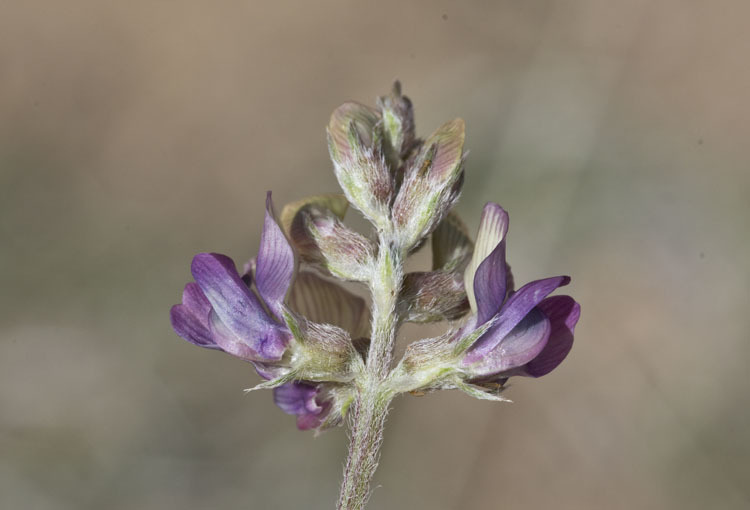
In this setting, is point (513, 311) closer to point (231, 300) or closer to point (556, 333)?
point (556, 333)

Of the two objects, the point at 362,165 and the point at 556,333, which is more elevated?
the point at 362,165

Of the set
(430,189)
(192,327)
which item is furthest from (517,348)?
(192,327)

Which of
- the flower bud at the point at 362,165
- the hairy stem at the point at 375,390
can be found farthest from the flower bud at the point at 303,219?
the hairy stem at the point at 375,390

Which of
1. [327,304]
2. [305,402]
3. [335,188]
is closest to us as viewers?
[305,402]

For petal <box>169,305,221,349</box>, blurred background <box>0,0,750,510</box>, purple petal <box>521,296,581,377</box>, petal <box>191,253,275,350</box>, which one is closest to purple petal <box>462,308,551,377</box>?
purple petal <box>521,296,581,377</box>

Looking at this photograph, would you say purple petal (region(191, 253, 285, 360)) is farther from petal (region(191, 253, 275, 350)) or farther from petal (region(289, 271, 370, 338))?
petal (region(289, 271, 370, 338))

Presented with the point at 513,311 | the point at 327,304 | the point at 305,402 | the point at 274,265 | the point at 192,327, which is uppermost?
the point at 513,311

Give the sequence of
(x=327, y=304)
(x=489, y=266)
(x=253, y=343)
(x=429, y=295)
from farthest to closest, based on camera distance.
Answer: (x=327, y=304), (x=429, y=295), (x=253, y=343), (x=489, y=266)

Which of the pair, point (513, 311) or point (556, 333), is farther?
point (556, 333)

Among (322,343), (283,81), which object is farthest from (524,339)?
(283,81)
